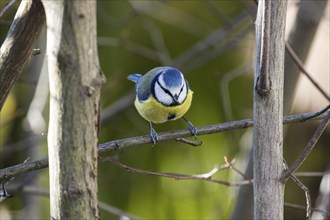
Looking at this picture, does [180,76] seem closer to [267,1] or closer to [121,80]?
[267,1]

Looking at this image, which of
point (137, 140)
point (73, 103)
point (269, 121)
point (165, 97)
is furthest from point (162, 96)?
point (73, 103)

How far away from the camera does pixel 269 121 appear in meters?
0.83

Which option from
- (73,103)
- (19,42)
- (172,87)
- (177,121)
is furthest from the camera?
(177,121)

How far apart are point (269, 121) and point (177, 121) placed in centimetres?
167

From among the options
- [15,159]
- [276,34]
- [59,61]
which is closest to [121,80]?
[15,159]

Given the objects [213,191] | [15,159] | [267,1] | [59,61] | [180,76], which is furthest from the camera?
[15,159]

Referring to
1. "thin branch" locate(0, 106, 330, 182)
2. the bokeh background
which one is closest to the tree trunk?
"thin branch" locate(0, 106, 330, 182)

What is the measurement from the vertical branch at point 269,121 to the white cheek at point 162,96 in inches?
31.0

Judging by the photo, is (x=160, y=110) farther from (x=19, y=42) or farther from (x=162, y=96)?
(x=19, y=42)

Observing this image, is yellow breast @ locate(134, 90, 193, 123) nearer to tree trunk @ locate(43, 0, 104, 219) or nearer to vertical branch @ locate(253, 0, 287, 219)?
vertical branch @ locate(253, 0, 287, 219)

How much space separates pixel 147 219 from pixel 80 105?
5.97 feet

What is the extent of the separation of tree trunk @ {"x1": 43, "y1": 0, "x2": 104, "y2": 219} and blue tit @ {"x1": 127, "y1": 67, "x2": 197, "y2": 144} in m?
0.92

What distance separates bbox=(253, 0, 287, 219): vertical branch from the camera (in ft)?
2.70

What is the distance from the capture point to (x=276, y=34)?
0.84 m
